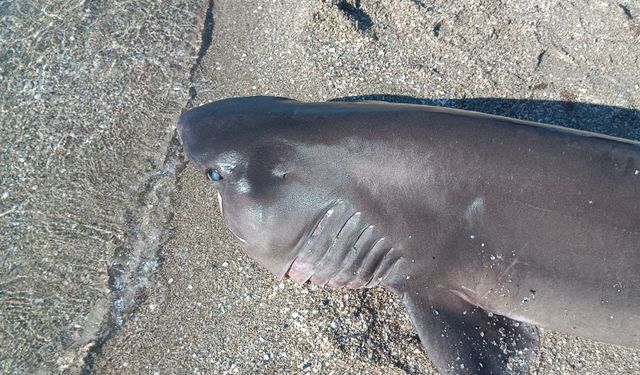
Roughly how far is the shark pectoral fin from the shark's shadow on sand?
4.91ft

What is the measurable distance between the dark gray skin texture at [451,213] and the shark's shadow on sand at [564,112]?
999 millimetres

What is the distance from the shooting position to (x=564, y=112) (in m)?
4.06

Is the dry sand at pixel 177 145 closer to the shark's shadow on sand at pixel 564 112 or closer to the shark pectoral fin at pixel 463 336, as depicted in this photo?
the shark's shadow on sand at pixel 564 112

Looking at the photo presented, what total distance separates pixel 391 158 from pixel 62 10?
3.09 metres

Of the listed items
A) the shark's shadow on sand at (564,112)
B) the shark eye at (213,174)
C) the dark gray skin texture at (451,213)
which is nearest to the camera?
the dark gray skin texture at (451,213)

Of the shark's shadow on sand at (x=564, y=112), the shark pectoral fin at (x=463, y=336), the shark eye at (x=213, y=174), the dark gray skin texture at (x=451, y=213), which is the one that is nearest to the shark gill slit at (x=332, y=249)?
the dark gray skin texture at (x=451, y=213)

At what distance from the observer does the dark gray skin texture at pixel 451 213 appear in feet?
9.43

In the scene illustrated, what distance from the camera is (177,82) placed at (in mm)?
4367

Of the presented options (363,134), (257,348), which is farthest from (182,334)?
(363,134)

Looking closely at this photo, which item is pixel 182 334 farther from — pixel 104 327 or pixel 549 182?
pixel 549 182

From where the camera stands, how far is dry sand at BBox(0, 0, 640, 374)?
3.33m

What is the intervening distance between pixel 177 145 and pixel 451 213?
1.96 metres

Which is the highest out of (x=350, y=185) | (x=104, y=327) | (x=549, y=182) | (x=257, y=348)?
(x=549, y=182)

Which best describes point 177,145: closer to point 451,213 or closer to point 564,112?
point 451,213
